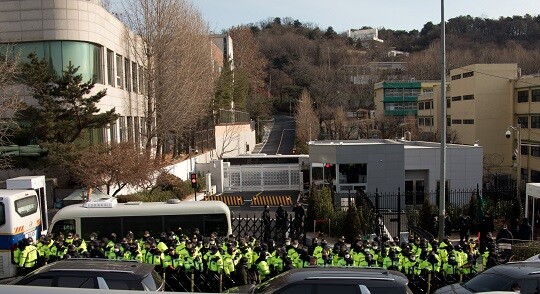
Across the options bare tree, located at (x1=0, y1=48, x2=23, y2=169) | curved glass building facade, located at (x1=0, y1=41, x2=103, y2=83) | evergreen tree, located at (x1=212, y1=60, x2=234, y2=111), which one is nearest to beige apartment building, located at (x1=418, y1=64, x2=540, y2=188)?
evergreen tree, located at (x1=212, y1=60, x2=234, y2=111)

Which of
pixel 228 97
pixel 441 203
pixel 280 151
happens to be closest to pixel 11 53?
pixel 441 203

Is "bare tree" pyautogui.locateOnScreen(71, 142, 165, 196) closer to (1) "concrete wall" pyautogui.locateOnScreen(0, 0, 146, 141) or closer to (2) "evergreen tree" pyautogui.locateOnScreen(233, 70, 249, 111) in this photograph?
(1) "concrete wall" pyautogui.locateOnScreen(0, 0, 146, 141)

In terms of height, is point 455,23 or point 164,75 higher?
point 455,23

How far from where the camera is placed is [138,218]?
1772cm

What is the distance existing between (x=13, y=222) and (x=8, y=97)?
40.0 ft

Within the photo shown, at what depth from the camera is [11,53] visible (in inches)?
1120

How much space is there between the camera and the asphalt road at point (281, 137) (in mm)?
79056

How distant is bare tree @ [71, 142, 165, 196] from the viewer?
25.0 metres

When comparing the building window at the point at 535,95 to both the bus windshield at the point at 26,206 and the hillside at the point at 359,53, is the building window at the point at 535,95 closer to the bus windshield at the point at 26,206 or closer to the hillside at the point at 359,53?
the bus windshield at the point at 26,206

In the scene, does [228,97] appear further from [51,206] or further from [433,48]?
[433,48]

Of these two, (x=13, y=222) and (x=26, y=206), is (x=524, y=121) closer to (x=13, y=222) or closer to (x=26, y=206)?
(x=26, y=206)

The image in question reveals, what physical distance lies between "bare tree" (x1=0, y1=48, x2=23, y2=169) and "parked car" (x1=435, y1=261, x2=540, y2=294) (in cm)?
2022

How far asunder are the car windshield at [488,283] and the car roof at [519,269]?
0.46 feet

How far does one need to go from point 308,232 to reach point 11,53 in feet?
60.3
